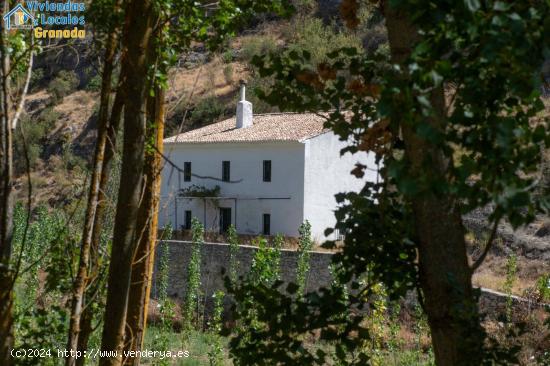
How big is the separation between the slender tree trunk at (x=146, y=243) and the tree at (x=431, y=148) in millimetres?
1026

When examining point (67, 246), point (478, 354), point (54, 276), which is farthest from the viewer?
point (54, 276)

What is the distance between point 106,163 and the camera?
374 cm

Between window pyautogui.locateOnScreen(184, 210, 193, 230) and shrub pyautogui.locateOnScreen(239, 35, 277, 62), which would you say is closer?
window pyautogui.locateOnScreen(184, 210, 193, 230)

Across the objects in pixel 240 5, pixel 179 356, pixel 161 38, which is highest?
pixel 240 5

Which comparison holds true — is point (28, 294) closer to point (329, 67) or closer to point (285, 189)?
point (329, 67)

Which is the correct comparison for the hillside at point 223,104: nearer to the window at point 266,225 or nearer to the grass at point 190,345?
the window at point 266,225

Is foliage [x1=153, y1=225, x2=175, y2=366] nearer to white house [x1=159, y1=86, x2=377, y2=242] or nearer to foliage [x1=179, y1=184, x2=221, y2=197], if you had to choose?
white house [x1=159, y1=86, x2=377, y2=242]

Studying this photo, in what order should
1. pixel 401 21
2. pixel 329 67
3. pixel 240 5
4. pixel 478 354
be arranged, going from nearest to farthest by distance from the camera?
pixel 478 354 → pixel 401 21 → pixel 329 67 → pixel 240 5

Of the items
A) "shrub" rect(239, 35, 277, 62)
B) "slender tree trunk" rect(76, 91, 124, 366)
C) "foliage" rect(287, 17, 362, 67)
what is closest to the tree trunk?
"slender tree trunk" rect(76, 91, 124, 366)

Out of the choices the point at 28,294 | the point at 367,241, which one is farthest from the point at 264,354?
the point at 28,294

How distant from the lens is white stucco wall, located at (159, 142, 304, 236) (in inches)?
1158

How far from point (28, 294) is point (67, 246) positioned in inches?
392

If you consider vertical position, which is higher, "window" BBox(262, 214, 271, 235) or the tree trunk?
"window" BBox(262, 214, 271, 235)

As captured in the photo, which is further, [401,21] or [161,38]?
[161,38]
